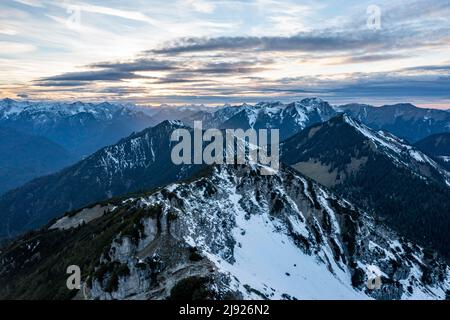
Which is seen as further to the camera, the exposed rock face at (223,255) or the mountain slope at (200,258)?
the exposed rock face at (223,255)

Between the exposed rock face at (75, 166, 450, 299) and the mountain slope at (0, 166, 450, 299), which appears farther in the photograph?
the exposed rock face at (75, 166, 450, 299)

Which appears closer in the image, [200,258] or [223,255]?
[200,258]

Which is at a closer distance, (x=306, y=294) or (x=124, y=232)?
(x=124, y=232)

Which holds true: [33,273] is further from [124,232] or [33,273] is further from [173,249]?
[173,249]

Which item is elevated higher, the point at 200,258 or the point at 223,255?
the point at 200,258
